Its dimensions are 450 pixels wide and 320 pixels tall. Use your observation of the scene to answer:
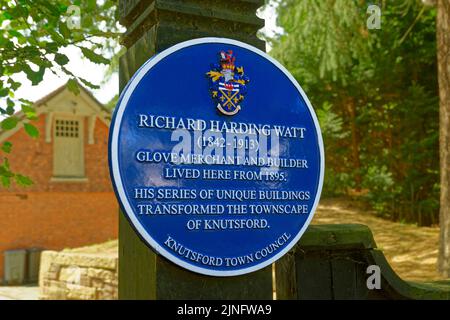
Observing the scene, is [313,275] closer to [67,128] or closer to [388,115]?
[388,115]

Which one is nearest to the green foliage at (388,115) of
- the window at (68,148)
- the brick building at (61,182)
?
the brick building at (61,182)

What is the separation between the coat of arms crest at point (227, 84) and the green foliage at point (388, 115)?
10.2 m

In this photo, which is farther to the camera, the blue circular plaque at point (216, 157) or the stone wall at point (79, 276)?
the stone wall at point (79, 276)

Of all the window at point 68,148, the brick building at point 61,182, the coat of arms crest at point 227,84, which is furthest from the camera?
the window at point 68,148

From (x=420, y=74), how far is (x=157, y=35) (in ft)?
51.4

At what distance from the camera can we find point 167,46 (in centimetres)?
302

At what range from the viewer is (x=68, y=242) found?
19.5 metres

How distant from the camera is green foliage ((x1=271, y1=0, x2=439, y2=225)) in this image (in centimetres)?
1570

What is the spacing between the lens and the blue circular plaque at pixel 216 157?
283cm

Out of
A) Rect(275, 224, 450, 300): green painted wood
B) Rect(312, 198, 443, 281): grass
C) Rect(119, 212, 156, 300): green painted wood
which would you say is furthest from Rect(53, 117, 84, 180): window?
Rect(275, 224, 450, 300): green painted wood

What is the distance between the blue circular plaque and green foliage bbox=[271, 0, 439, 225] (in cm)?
1011

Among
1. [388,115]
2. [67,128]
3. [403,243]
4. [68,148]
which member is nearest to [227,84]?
[403,243]

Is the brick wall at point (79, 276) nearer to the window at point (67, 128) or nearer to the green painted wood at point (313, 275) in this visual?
the green painted wood at point (313, 275)

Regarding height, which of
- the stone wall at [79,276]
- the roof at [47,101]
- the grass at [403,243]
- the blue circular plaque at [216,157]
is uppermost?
the roof at [47,101]
